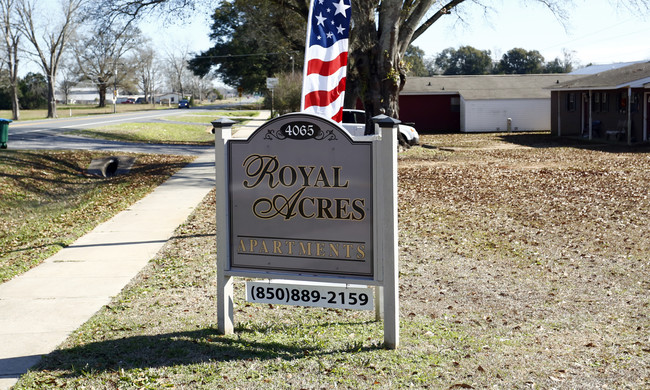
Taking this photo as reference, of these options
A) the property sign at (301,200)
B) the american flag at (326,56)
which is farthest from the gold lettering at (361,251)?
the american flag at (326,56)

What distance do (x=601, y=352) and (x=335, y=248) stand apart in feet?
7.75

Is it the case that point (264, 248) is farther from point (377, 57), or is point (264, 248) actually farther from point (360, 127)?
point (360, 127)

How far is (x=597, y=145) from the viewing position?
30672 millimetres

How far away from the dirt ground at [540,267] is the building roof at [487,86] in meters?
24.9

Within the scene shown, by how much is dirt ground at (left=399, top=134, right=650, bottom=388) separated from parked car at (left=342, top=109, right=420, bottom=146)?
595 centimetres

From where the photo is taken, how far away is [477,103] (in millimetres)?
43625

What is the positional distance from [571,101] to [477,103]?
6.02 m

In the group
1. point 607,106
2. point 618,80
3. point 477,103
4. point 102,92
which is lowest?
point 607,106

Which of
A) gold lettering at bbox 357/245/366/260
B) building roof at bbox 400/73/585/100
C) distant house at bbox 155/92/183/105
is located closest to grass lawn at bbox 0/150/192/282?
gold lettering at bbox 357/245/366/260

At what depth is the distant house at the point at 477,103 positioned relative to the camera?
43656mm

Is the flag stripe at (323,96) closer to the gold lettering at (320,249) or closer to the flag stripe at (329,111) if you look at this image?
the flag stripe at (329,111)

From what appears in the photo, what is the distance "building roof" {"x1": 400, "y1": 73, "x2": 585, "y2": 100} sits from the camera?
4397cm

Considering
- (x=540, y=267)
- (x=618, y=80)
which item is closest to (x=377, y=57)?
(x=618, y=80)

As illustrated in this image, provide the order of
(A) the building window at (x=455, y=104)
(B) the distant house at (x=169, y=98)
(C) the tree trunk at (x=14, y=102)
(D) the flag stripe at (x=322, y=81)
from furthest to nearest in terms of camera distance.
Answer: (B) the distant house at (x=169, y=98)
(C) the tree trunk at (x=14, y=102)
(A) the building window at (x=455, y=104)
(D) the flag stripe at (x=322, y=81)
